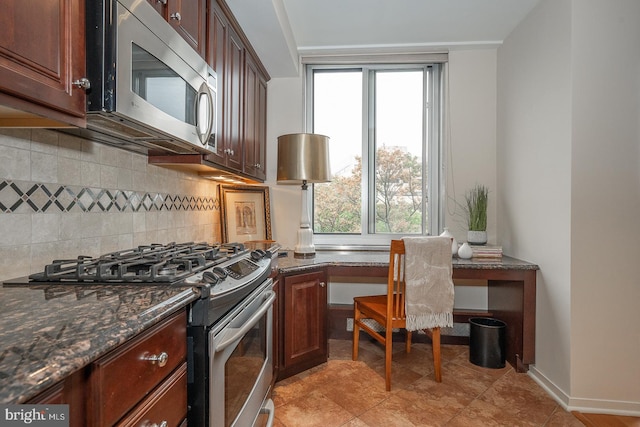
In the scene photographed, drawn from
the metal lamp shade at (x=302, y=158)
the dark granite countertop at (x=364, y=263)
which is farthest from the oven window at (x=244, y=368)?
the metal lamp shade at (x=302, y=158)

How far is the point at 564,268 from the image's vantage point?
81.5 inches

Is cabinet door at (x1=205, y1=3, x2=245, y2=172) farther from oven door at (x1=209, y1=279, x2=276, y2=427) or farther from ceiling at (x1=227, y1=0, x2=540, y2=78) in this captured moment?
oven door at (x1=209, y1=279, x2=276, y2=427)

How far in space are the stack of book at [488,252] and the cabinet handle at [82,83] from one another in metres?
2.54

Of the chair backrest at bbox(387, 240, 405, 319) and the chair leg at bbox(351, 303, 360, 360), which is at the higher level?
the chair backrest at bbox(387, 240, 405, 319)

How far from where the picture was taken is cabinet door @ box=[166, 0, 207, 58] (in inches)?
56.9

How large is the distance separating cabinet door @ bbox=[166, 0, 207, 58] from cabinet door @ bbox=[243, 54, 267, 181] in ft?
2.55

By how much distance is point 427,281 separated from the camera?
220 cm

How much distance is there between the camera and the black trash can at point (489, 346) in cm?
254

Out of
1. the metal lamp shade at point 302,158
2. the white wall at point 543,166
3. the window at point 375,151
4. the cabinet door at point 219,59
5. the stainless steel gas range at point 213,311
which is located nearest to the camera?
the stainless steel gas range at point 213,311

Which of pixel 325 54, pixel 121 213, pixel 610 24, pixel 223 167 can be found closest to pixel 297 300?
pixel 223 167

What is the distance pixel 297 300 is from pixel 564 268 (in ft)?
5.34

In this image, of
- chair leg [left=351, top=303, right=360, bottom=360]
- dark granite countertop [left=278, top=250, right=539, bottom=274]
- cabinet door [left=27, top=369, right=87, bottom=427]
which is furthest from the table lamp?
cabinet door [left=27, top=369, right=87, bottom=427]

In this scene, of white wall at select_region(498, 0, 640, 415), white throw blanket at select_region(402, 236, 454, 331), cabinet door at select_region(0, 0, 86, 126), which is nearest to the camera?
cabinet door at select_region(0, 0, 86, 126)

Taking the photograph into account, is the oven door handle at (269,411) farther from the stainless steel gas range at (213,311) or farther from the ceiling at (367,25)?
the ceiling at (367,25)
